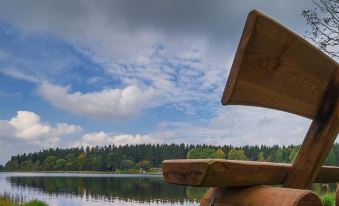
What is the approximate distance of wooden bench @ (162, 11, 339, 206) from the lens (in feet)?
5.10

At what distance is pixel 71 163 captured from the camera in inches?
5037

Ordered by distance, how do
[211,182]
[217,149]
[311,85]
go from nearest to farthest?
1. [211,182]
2. [311,85]
3. [217,149]

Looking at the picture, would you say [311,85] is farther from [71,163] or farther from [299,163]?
[71,163]

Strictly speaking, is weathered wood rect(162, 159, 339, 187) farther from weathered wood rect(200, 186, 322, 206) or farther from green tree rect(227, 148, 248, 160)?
green tree rect(227, 148, 248, 160)

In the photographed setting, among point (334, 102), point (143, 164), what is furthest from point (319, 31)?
point (143, 164)

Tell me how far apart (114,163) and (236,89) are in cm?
12481

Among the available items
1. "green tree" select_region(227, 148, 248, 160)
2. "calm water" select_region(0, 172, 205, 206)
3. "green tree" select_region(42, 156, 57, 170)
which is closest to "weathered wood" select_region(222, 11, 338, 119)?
"calm water" select_region(0, 172, 205, 206)

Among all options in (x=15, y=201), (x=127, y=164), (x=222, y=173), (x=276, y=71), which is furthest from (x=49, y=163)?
(x=276, y=71)

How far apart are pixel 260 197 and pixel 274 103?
0.38 metres

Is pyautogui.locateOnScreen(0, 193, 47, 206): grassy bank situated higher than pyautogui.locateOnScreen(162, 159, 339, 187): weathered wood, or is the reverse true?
pyautogui.locateOnScreen(162, 159, 339, 187): weathered wood

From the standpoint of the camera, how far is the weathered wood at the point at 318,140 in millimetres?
2018

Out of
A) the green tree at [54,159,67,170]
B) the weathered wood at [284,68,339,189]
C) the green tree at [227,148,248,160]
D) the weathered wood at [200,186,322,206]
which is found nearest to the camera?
the weathered wood at [200,186,322,206]

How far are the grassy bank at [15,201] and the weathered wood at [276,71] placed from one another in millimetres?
15403

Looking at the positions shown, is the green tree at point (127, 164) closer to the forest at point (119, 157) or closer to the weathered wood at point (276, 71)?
the forest at point (119, 157)
